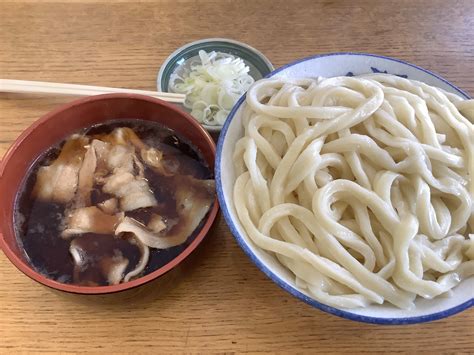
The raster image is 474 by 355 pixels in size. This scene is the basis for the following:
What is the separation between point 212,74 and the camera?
182 cm

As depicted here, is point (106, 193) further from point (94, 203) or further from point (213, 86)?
point (213, 86)

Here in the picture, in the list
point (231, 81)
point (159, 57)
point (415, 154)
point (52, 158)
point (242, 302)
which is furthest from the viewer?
point (159, 57)

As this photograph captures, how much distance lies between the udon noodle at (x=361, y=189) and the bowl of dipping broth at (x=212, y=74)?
0.34m

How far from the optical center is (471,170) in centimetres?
129

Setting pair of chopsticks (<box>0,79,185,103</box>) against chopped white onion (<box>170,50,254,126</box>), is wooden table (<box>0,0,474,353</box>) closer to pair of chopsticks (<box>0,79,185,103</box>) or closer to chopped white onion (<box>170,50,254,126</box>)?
pair of chopsticks (<box>0,79,185,103</box>)

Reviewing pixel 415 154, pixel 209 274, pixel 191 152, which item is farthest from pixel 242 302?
pixel 415 154

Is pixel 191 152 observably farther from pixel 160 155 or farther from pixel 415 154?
pixel 415 154

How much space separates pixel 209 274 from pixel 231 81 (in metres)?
0.72

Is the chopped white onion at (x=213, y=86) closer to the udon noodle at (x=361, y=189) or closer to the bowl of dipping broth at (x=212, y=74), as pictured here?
the bowl of dipping broth at (x=212, y=74)

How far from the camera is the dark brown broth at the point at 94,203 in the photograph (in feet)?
4.24

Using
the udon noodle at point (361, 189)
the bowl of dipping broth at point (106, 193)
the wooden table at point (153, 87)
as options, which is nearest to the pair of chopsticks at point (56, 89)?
the wooden table at point (153, 87)

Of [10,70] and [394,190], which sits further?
[10,70]

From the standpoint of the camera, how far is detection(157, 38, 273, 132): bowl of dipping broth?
5.81 ft

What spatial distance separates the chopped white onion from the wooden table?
17 cm
